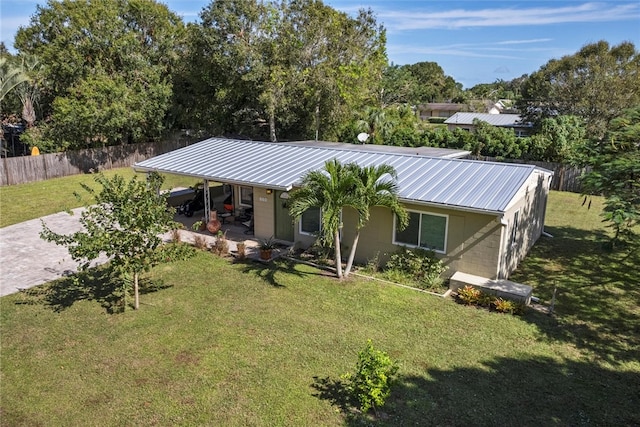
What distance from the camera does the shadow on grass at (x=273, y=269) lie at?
12.7 metres

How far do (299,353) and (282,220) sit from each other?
7021 millimetres

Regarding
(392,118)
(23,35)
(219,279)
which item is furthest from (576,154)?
(23,35)

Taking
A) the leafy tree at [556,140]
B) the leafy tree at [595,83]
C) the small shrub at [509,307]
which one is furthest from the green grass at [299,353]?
the leafy tree at [595,83]

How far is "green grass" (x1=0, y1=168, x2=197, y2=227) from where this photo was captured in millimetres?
19219

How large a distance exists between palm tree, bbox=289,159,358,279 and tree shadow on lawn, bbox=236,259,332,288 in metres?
1.84

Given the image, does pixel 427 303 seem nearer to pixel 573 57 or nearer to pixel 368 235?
pixel 368 235

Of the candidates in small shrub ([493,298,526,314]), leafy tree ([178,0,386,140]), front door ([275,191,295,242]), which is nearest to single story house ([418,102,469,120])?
leafy tree ([178,0,386,140])

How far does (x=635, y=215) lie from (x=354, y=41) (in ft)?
76.8

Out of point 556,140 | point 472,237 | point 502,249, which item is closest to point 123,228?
point 472,237

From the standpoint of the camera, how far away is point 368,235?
44.1 feet

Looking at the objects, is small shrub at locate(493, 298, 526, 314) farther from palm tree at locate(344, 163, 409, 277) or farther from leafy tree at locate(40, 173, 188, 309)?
leafy tree at locate(40, 173, 188, 309)

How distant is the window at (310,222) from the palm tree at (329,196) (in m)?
2.50

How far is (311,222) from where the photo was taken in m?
14.7

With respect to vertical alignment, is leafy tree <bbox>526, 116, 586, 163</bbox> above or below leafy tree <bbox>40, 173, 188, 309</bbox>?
above
